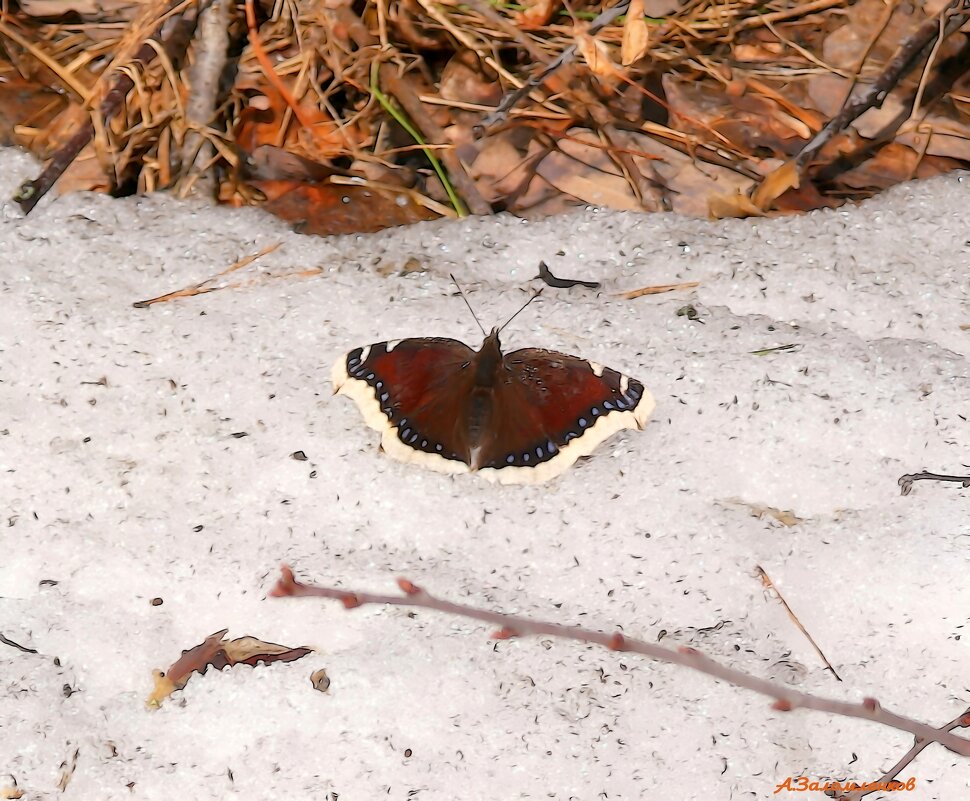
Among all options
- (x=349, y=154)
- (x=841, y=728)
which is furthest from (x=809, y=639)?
(x=349, y=154)

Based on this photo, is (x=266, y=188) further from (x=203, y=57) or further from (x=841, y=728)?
(x=841, y=728)

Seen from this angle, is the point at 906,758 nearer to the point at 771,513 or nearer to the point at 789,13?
the point at 771,513

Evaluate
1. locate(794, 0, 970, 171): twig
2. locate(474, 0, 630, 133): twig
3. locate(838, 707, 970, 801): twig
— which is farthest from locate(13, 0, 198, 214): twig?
locate(838, 707, 970, 801): twig

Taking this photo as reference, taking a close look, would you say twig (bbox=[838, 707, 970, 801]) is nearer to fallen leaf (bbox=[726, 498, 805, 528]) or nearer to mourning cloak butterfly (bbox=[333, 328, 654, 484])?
fallen leaf (bbox=[726, 498, 805, 528])

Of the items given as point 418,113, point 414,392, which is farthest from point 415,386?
point 418,113

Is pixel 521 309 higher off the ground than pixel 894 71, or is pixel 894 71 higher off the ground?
pixel 894 71

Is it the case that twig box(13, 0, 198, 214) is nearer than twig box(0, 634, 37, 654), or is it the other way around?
twig box(0, 634, 37, 654)
